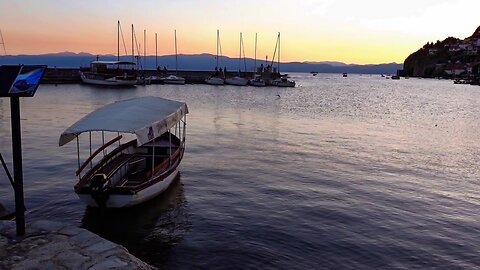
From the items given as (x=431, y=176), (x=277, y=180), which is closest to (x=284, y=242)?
(x=277, y=180)

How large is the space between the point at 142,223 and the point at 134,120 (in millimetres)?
3388

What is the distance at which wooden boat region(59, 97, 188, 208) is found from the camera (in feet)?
43.0

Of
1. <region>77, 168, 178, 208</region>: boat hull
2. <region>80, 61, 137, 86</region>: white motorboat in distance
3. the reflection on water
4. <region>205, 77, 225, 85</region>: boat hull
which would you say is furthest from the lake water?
<region>205, 77, 225, 85</region>: boat hull

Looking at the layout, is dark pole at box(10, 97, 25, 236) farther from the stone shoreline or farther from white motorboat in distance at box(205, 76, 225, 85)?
white motorboat in distance at box(205, 76, 225, 85)

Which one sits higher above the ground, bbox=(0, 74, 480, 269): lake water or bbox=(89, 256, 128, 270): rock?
bbox=(89, 256, 128, 270): rock

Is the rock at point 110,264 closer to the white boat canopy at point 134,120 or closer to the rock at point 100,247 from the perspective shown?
the rock at point 100,247

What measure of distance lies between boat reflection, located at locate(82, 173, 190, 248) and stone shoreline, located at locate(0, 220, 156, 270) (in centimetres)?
309

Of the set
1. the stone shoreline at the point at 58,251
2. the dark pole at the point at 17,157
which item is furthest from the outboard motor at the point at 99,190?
the dark pole at the point at 17,157

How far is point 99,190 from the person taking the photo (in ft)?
42.7

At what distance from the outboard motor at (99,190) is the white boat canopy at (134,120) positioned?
5.16ft

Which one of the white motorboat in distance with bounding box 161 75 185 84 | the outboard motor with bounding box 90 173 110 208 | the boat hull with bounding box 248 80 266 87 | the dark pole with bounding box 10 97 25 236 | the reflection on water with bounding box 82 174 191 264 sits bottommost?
the reflection on water with bounding box 82 174 191 264

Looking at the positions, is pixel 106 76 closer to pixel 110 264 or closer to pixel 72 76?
pixel 72 76

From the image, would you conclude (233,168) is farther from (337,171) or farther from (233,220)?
(233,220)

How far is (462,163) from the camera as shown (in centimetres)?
2430
